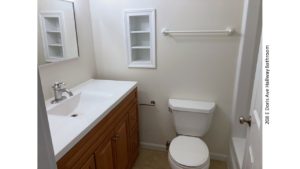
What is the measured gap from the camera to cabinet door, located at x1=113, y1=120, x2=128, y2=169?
1.61 meters

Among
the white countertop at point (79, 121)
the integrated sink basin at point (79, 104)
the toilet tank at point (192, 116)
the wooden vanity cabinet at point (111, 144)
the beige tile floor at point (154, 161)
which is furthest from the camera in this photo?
the beige tile floor at point (154, 161)

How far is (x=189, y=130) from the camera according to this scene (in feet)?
6.45

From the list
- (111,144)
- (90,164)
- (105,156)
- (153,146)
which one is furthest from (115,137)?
(153,146)

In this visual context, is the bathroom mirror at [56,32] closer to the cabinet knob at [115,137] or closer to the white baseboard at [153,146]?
the cabinet knob at [115,137]

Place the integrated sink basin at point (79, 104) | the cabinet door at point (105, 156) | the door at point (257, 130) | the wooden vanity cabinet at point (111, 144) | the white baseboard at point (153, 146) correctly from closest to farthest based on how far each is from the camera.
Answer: the door at point (257, 130), the wooden vanity cabinet at point (111, 144), the cabinet door at point (105, 156), the integrated sink basin at point (79, 104), the white baseboard at point (153, 146)

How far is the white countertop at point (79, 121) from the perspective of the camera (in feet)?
3.27

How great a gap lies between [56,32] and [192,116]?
1475 mm

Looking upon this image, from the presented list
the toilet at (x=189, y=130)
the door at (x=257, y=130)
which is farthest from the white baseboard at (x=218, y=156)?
the door at (x=257, y=130)

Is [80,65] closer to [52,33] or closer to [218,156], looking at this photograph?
[52,33]

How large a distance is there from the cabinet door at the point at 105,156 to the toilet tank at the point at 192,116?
30.2 inches

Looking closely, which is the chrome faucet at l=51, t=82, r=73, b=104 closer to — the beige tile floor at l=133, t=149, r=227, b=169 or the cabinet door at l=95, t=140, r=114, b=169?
the cabinet door at l=95, t=140, r=114, b=169

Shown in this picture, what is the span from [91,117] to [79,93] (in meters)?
0.56
